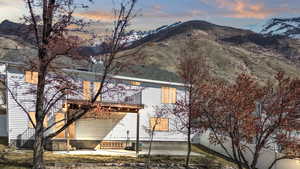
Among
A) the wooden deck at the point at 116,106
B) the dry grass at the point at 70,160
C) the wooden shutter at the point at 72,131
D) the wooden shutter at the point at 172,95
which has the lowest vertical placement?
the dry grass at the point at 70,160

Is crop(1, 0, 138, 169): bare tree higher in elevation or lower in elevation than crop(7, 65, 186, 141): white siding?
higher

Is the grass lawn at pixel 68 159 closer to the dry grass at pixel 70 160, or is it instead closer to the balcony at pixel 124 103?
the dry grass at pixel 70 160

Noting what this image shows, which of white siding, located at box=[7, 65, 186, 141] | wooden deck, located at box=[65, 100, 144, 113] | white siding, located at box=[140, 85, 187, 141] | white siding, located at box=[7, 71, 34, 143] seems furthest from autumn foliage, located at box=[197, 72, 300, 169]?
white siding, located at box=[140, 85, 187, 141]

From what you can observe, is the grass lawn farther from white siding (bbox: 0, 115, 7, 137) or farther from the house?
white siding (bbox: 0, 115, 7, 137)

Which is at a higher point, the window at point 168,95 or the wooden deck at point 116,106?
the window at point 168,95

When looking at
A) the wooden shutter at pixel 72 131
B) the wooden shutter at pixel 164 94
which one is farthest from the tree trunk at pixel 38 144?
the wooden shutter at pixel 164 94

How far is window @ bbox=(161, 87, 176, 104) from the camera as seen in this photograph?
1170 inches

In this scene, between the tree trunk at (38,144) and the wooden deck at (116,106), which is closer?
the tree trunk at (38,144)

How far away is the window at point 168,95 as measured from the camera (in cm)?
2971

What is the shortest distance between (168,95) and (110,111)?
8777 mm

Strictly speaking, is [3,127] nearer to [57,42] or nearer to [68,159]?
[68,159]

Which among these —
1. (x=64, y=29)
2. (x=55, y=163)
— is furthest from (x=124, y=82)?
(x=64, y=29)

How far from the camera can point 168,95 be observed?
30.0 meters

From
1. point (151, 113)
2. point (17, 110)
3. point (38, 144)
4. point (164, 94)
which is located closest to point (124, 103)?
point (151, 113)
